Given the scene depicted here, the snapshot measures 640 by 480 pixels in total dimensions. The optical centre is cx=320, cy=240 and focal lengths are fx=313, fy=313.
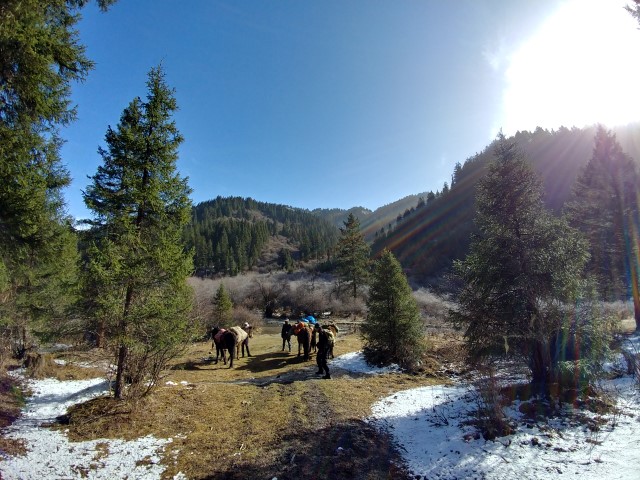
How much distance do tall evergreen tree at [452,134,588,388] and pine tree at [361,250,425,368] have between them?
5043mm

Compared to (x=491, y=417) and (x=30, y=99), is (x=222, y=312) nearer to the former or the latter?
(x=30, y=99)

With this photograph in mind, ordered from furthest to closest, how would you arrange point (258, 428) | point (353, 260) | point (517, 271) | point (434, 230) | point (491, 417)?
1. point (434, 230)
2. point (353, 260)
3. point (517, 271)
4. point (258, 428)
5. point (491, 417)

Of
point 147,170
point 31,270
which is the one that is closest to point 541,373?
point 147,170

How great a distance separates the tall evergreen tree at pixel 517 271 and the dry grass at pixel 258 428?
4237 mm

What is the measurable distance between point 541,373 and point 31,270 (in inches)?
795

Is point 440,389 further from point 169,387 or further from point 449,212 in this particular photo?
point 449,212

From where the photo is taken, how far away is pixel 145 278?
826 centimetres

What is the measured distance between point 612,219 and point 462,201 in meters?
121

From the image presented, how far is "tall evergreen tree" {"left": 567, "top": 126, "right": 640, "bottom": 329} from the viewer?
20.4 meters

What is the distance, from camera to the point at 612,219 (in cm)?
2091

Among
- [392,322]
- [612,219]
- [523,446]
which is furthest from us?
[612,219]

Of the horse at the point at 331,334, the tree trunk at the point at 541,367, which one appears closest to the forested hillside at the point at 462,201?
the horse at the point at 331,334

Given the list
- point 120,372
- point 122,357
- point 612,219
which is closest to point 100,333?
point 122,357

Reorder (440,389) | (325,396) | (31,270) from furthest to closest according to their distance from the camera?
(31,270) < (440,389) < (325,396)
